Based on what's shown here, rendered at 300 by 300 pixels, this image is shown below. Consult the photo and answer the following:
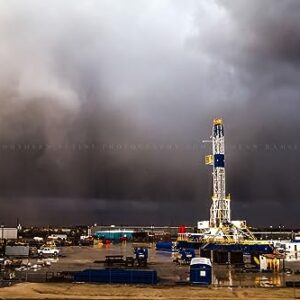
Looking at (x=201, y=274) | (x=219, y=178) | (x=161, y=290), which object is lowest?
(x=161, y=290)

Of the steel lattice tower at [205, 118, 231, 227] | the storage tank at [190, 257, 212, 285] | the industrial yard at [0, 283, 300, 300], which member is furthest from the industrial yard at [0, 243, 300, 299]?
the steel lattice tower at [205, 118, 231, 227]

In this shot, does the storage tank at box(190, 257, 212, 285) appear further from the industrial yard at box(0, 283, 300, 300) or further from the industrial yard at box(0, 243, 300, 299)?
the industrial yard at box(0, 283, 300, 300)

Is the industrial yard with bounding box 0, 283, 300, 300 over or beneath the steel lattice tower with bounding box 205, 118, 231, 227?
beneath

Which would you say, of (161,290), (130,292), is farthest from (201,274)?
(130,292)

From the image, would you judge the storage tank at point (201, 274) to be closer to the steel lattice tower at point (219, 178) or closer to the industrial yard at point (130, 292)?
the industrial yard at point (130, 292)

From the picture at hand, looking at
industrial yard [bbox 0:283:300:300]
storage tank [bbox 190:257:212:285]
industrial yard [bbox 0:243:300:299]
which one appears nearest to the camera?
industrial yard [bbox 0:283:300:300]

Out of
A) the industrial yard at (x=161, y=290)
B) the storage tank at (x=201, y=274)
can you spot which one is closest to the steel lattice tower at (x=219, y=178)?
the industrial yard at (x=161, y=290)

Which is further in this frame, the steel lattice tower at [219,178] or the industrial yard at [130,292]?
the steel lattice tower at [219,178]

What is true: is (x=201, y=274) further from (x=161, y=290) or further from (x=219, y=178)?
(x=219, y=178)

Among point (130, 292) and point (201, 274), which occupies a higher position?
point (201, 274)
